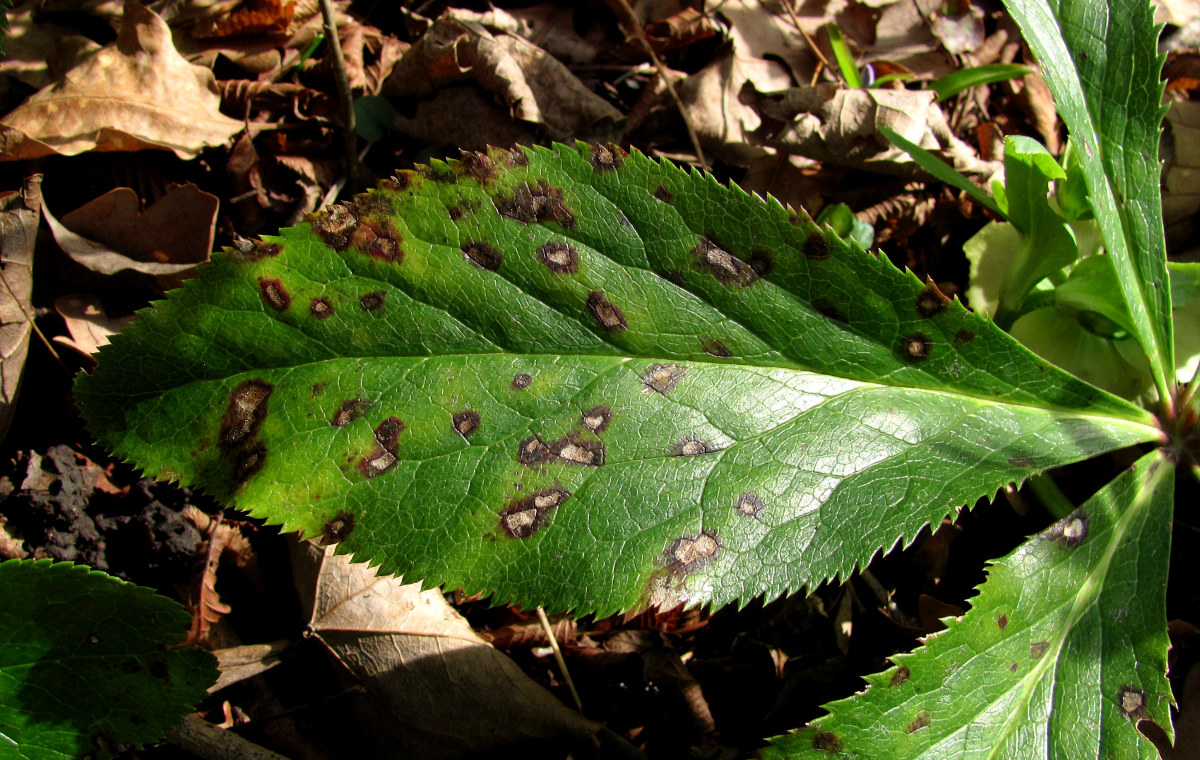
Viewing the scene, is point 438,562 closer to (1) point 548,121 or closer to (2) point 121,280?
(2) point 121,280

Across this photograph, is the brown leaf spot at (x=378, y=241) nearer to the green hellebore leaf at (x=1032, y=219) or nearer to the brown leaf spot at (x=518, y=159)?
the brown leaf spot at (x=518, y=159)

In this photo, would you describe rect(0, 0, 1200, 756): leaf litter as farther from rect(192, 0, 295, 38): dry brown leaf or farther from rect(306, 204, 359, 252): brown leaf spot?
rect(306, 204, 359, 252): brown leaf spot

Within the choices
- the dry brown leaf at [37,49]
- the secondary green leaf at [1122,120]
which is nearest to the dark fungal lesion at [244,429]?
the dry brown leaf at [37,49]

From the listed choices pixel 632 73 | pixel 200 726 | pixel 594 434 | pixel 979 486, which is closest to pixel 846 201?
pixel 632 73

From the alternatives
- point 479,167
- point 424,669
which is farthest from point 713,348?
point 424,669

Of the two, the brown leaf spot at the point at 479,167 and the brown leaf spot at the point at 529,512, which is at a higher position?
the brown leaf spot at the point at 479,167

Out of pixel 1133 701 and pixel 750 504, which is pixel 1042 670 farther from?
pixel 750 504

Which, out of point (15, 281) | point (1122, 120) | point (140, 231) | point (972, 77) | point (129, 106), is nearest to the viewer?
point (1122, 120)
